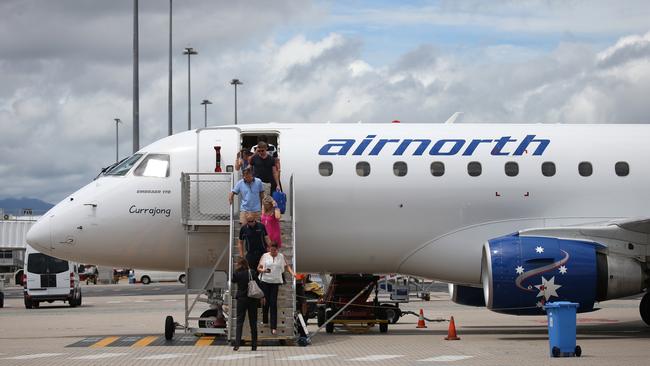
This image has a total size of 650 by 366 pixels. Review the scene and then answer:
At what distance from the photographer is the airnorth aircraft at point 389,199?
22062 mm

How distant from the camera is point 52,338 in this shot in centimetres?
2308

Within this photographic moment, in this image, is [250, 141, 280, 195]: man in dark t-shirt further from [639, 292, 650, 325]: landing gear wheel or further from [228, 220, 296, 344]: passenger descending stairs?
[639, 292, 650, 325]: landing gear wheel

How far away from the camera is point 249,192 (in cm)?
2047

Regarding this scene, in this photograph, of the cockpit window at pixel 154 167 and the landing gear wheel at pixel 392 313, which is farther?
the landing gear wheel at pixel 392 313

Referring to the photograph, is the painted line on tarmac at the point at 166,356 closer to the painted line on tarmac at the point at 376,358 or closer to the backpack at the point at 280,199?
the painted line on tarmac at the point at 376,358

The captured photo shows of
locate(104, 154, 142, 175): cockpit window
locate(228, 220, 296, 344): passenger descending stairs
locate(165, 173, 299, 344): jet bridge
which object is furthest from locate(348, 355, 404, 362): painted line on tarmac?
locate(104, 154, 142, 175): cockpit window

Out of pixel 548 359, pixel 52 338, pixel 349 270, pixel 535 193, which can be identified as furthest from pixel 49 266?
pixel 548 359

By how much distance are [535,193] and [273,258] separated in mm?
6146

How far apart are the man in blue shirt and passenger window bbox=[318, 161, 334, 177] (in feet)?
6.53

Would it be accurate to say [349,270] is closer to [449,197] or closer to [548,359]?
[449,197]

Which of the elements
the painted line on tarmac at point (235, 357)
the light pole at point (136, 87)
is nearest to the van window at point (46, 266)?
the light pole at point (136, 87)

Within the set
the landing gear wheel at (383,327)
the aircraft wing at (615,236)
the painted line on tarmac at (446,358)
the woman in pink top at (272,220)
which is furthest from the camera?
the landing gear wheel at (383,327)

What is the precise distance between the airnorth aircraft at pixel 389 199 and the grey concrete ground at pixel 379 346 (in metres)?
1.73

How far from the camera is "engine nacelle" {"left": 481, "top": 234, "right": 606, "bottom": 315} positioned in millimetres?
20656
